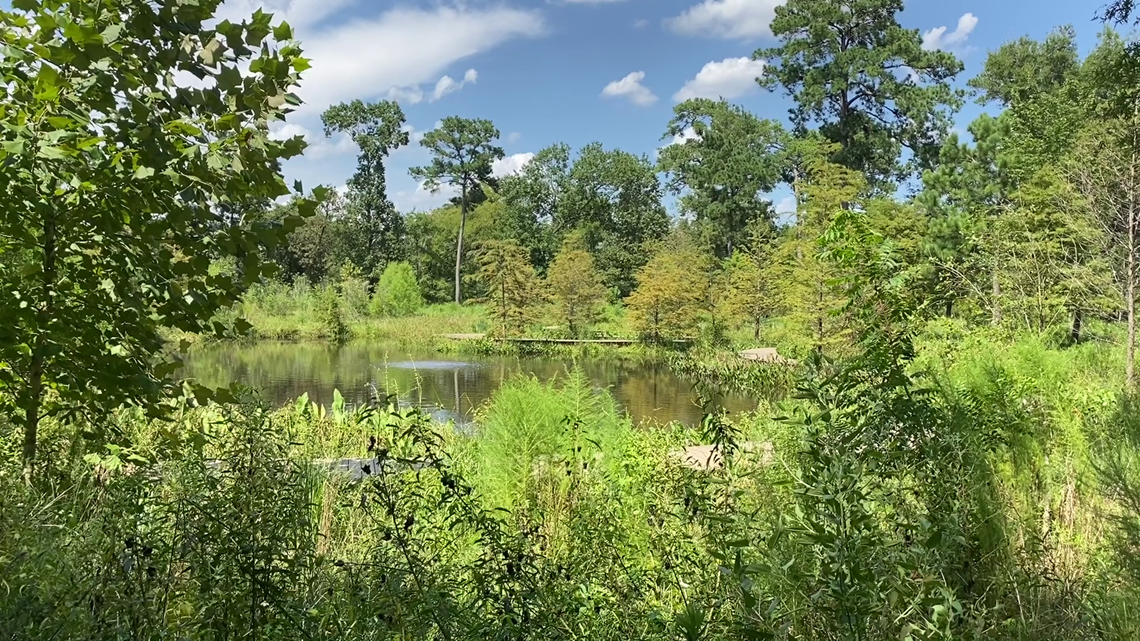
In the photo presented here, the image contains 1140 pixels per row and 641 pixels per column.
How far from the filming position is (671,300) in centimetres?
2262

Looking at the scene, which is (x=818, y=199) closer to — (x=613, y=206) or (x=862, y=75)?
(x=862, y=75)

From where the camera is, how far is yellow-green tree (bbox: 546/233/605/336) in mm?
26078

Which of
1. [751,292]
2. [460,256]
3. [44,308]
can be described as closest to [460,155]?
[460,256]

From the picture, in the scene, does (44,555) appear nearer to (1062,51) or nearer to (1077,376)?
(1077,376)

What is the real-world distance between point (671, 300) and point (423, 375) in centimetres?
926

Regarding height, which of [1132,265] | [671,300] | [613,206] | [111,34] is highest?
[613,206]

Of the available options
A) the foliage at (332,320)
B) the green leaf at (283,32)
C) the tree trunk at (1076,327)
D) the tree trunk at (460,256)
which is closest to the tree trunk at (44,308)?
the green leaf at (283,32)

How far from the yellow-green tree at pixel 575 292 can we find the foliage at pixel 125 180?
78.3 feet

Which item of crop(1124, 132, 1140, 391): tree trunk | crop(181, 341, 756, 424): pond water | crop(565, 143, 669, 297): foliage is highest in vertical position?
crop(565, 143, 669, 297): foliage

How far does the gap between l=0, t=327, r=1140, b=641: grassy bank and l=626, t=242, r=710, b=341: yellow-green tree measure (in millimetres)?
17861

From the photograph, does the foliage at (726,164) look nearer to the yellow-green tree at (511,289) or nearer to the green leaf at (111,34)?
the yellow-green tree at (511,289)

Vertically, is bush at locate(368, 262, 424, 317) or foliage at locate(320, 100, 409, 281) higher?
foliage at locate(320, 100, 409, 281)

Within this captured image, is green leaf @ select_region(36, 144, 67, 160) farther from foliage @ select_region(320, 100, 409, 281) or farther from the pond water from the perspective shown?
foliage @ select_region(320, 100, 409, 281)

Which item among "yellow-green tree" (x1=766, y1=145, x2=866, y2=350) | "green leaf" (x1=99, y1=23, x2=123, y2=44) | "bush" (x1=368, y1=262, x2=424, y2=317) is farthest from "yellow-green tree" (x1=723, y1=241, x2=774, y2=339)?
"green leaf" (x1=99, y1=23, x2=123, y2=44)
